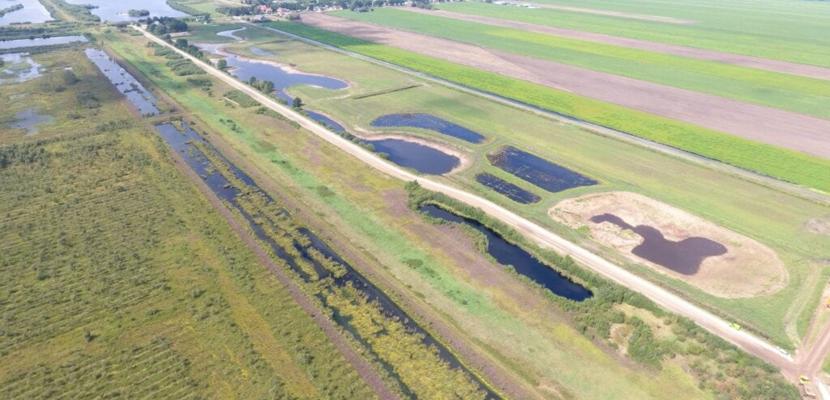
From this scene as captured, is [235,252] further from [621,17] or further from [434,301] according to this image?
[621,17]

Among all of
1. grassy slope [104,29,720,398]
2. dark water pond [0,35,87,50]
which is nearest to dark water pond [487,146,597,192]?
grassy slope [104,29,720,398]

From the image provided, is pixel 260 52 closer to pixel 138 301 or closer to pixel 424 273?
pixel 138 301

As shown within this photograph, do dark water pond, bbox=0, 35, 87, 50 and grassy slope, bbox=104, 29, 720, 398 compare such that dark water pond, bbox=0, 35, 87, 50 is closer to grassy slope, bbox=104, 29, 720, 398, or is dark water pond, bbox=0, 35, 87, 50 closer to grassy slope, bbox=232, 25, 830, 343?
grassy slope, bbox=232, 25, 830, 343

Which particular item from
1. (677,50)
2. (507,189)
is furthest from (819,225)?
(677,50)

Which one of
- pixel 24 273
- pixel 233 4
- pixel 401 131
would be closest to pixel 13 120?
pixel 24 273

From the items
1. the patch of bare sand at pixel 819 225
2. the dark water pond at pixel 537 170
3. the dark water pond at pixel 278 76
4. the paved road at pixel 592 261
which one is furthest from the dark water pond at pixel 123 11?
the patch of bare sand at pixel 819 225

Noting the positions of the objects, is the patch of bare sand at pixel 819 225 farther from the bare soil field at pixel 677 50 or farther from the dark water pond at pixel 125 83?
the dark water pond at pixel 125 83
